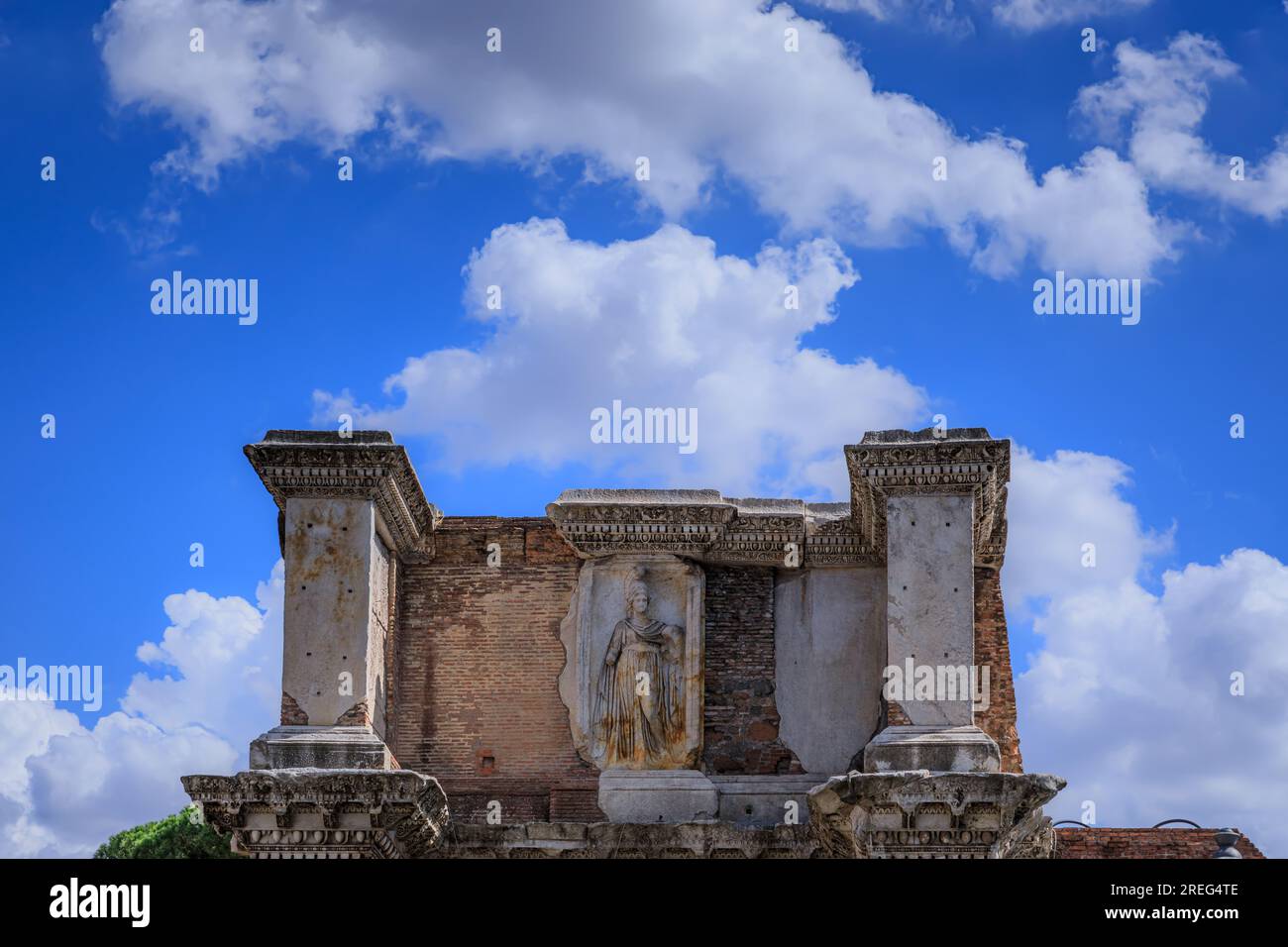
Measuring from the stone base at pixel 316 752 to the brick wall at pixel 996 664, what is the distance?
5786mm

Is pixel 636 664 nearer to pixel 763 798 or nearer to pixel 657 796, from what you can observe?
pixel 657 796

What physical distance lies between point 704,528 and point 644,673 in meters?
1.44

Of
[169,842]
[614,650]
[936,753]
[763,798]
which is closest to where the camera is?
[936,753]

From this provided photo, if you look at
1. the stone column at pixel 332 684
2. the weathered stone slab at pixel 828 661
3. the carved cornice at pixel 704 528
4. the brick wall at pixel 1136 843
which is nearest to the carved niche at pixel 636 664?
the carved cornice at pixel 704 528

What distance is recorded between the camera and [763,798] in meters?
20.2

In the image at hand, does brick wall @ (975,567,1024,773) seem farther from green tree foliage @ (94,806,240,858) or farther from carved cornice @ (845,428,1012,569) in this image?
green tree foliage @ (94,806,240,858)

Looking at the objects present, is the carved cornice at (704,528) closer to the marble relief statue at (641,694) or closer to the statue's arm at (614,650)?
the marble relief statue at (641,694)

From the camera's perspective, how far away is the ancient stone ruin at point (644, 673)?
1848 cm

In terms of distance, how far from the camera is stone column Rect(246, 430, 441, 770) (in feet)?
63.3

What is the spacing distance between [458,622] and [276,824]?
3311mm

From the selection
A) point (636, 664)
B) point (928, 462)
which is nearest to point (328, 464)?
point (636, 664)

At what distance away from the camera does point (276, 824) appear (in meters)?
18.5

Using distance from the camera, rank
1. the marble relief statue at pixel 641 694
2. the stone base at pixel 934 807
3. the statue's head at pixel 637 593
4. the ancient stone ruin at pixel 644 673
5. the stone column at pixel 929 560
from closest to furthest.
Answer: the stone base at pixel 934 807 < the ancient stone ruin at pixel 644 673 < the stone column at pixel 929 560 < the marble relief statue at pixel 641 694 < the statue's head at pixel 637 593
